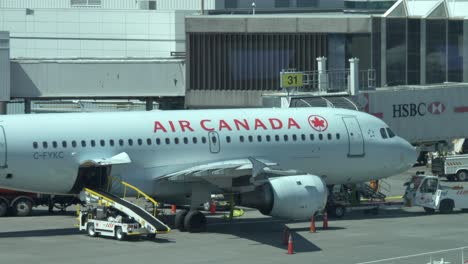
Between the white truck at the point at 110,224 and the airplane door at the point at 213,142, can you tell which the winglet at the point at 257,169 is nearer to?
the airplane door at the point at 213,142

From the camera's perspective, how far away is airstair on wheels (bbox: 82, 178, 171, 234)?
38250 millimetres

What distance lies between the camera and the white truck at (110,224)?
3844 cm

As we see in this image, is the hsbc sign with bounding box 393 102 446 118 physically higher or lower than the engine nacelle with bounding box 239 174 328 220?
higher

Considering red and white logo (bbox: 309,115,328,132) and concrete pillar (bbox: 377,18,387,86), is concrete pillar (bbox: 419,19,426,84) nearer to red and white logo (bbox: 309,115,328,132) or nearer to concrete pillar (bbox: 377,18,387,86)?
concrete pillar (bbox: 377,18,387,86)

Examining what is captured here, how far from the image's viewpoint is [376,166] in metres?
46.2

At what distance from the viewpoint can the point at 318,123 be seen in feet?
148

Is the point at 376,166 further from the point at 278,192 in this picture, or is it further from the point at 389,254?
the point at 389,254

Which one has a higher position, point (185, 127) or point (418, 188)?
point (185, 127)

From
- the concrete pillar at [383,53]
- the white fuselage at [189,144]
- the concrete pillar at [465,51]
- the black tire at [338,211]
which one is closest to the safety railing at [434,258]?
the white fuselage at [189,144]

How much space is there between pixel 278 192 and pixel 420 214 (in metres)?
10.2

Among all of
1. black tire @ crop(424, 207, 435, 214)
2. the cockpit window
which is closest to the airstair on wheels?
the cockpit window

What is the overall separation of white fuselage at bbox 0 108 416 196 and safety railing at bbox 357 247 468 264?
1004 centimetres

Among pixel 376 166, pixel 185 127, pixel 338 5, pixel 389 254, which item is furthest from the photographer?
pixel 338 5

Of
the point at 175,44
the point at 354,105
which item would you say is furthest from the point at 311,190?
the point at 175,44
